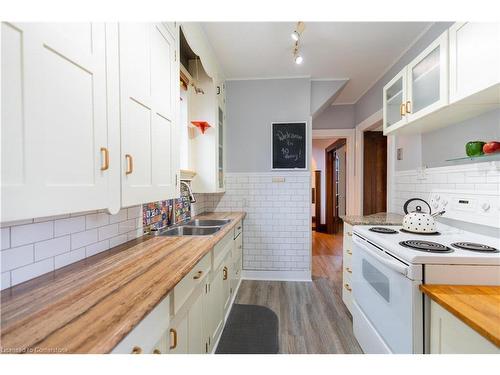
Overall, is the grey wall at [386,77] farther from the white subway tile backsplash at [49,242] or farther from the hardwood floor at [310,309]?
the white subway tile backsplash at [49,242]

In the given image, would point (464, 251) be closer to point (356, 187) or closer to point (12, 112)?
point (12, 112)

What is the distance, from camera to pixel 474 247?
4.06 ft

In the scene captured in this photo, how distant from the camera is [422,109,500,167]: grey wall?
1.49 meters

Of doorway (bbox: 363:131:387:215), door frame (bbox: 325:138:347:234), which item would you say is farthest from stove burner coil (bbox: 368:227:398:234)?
door frame (bbox: 325:138:347:234)

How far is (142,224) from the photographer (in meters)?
1.63

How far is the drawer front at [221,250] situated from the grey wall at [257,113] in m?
1.22

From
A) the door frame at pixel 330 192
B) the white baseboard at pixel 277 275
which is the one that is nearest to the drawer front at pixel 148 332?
the white baseboard at pixel 277 275

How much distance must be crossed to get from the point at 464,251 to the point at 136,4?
1.98 m

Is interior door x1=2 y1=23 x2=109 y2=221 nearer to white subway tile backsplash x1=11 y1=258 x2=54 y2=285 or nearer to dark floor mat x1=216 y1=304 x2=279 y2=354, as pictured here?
white subway tile backsplash x1=11 y1=258 x2=54 y2=285

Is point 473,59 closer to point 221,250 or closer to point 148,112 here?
point 148,112

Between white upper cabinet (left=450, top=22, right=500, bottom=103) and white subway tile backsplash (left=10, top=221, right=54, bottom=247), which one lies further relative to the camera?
white upper cabinet (left=450, top=22, right=500, bottom=103)

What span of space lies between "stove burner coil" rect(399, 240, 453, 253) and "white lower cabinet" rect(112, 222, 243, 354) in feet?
3.92

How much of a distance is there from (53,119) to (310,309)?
96.8 inches

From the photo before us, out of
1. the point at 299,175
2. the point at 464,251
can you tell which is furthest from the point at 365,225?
the point at 299,175
